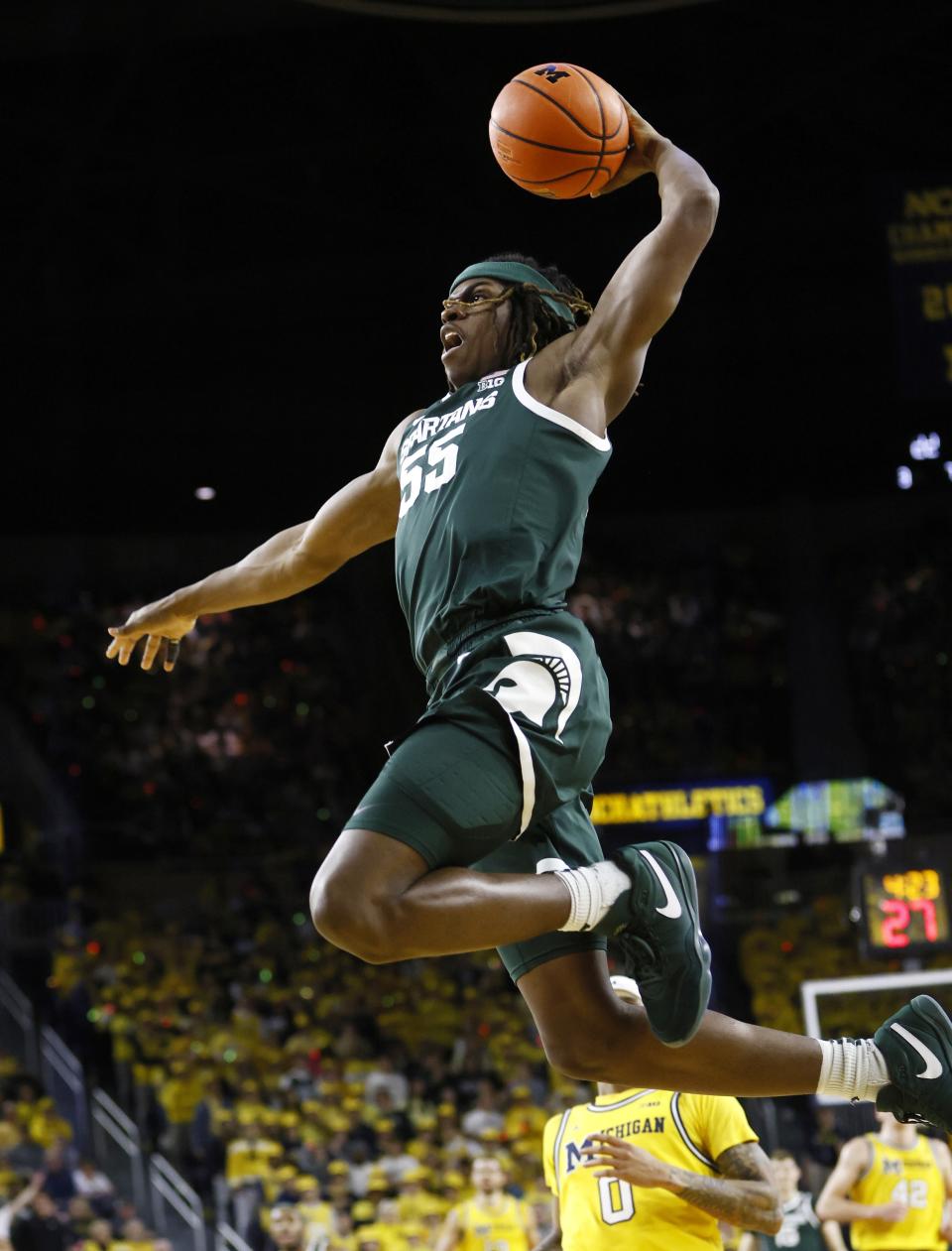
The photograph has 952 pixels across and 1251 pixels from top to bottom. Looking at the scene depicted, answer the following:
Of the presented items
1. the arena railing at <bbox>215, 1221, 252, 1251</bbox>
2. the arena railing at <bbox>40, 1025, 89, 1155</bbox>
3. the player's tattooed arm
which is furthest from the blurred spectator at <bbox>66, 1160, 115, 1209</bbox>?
the player's tattooed arm

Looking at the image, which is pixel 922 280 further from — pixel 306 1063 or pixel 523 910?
pixel 523 910

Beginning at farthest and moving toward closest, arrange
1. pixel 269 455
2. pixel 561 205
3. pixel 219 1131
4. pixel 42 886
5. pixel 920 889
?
pixel 269 455
pixel 561 205
pixel 42 886
pixel 219 1131
pixel 920 889

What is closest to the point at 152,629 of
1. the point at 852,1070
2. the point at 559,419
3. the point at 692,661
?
the point at 559,419

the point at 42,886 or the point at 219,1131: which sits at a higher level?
the point at 42,886

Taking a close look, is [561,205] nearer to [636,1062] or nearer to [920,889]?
[920,889]

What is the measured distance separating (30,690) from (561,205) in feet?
31.3

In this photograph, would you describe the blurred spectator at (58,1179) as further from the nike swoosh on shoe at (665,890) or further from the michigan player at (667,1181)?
the nike swoosh on shoe at (665,890)

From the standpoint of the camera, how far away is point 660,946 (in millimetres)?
4293

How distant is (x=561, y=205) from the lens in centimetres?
2212

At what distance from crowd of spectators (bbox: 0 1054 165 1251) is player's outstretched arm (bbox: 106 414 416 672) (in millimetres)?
7875

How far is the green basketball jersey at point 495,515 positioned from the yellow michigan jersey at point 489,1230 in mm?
7374

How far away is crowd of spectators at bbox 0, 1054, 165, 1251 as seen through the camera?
13.0m

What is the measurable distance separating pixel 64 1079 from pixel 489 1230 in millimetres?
7273

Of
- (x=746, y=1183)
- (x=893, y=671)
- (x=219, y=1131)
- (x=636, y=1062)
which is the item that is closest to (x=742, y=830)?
(x=893, y=671)
